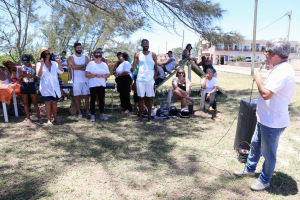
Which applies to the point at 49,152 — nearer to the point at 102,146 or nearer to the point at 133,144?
the point at 102,146

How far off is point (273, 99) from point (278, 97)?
0.05m

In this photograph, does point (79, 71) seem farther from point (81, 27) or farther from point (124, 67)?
point (81, 27)

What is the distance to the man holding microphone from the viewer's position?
229cm

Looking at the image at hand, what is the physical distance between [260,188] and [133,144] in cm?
218

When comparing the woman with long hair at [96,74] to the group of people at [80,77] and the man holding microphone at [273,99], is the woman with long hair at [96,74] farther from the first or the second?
the man holding microphone at [273,99]

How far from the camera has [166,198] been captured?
2.60 meters

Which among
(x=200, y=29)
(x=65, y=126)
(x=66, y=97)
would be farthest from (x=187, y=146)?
(x=66, y=97)

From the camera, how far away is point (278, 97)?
239 centimetres

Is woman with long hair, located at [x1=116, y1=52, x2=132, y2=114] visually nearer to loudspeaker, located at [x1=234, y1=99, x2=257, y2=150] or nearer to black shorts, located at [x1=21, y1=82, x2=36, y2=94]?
black shorts, located at [x1=21, y1=82, x2=36, y2=94]

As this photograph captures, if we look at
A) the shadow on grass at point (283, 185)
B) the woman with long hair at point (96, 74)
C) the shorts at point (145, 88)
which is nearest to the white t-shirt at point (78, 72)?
the woman with long hair at point (96, 74)

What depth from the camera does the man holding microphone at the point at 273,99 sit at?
2.29 m

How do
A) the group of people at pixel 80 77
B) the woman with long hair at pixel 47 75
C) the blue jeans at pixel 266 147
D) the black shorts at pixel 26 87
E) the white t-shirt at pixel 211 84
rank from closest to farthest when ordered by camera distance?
→ the blue jeans at pixel 266 147, the woman with long hair at pixel 47 75, the group of people at pixel 80 77, the black shorts at pixel 26 87, the white t-shirt at pixel 211 84

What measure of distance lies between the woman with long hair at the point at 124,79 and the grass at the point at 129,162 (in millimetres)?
1157

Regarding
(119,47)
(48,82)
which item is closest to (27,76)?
(48,82)
